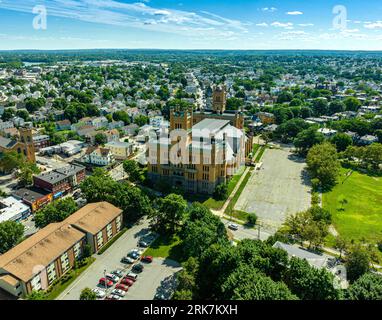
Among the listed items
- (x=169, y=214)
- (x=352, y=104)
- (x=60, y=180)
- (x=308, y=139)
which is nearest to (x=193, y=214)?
(x=169, y=214)

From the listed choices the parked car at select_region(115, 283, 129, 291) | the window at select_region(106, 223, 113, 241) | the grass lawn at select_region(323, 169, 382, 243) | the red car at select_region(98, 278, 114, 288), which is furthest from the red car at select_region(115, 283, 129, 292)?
the grass lawn at select_region(323, 169, 382, 243)

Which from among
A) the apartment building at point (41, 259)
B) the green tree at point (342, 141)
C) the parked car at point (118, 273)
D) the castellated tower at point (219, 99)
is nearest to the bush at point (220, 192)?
the parked car at point (118, 273)

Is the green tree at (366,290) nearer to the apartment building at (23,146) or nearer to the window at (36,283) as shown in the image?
the window at (36,283)

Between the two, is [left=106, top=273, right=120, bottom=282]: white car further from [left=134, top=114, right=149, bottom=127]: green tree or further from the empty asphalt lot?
[left=134, top=114, right=149, bottom=127]: green tree
